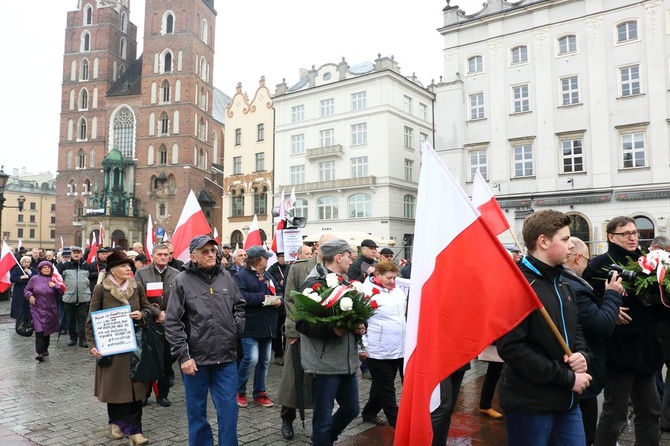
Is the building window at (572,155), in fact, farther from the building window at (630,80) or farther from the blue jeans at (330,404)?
the blue jeans at (330,404)

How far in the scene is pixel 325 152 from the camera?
41.7 m

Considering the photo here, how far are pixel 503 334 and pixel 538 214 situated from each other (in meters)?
0.89

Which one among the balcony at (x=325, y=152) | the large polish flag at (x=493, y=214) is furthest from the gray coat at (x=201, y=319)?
the balcony at (x=325, y=152)

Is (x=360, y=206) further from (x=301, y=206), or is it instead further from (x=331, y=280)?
(x=331, y=280)

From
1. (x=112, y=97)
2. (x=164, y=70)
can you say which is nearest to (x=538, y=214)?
(x=164, y=70)

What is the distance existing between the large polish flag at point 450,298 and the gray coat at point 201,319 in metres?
2.19

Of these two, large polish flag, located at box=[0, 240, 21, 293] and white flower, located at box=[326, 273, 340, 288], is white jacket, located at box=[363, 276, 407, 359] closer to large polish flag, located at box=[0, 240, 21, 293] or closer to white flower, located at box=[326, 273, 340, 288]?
white flower, located at box=[326, 273, 340, 288]

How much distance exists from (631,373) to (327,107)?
40151 mm

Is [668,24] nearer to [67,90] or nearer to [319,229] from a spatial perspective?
[319,229]

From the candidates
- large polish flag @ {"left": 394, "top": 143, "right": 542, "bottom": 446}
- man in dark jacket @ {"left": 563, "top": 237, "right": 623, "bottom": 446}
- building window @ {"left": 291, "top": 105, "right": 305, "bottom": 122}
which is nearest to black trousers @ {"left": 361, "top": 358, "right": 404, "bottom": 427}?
man in dark jacket @ {"left": 563, "top": 237, "right": 623, "bottom": 446}

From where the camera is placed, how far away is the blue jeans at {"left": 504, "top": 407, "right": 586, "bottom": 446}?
306 centimetres

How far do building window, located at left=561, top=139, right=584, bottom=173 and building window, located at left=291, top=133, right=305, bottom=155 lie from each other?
21683 mm

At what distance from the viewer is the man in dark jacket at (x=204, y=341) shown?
183 inches

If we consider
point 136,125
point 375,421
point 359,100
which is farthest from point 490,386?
point 136,125
